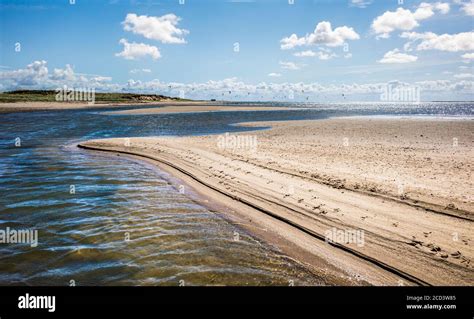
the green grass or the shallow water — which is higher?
the green grass

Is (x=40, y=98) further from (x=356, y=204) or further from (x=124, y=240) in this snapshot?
(x=356, y=204)

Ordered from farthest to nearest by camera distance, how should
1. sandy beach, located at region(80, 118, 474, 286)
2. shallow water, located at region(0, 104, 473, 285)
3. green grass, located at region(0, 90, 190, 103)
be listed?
green grass, located at region(0, 90, 190, 103)
sandy beach, located at region(80, 118, 474, 286)
shallow water, located at region(0, 104, 473, 285)

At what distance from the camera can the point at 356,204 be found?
9.66 meters

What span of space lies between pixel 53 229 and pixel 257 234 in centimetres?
540

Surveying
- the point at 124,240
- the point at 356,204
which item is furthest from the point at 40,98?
the point at 356,204

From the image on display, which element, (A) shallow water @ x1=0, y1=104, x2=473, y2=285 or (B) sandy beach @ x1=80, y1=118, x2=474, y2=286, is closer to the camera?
(A) shallow water @ x1=0, y1=104, x2=473, y2=285

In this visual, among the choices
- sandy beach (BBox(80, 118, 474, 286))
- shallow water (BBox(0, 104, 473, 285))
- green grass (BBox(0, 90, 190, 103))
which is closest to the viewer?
shallow water (BBox(0, 104, 473, 285))

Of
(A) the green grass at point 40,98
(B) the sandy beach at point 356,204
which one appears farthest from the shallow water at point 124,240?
(A) the green grass at point 40,98

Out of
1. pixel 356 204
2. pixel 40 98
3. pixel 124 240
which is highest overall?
pixel 40 98

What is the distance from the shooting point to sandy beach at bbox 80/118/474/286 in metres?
6.45

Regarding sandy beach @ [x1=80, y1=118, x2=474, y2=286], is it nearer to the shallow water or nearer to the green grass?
the shallow water

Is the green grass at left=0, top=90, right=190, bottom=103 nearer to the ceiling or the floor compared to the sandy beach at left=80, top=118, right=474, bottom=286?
nearer to the ceiling

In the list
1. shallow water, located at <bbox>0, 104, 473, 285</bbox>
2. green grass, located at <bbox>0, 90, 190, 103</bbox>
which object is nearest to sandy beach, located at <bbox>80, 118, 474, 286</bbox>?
shallow water, located at <bbox>0, 104, 473, 285</bbox>

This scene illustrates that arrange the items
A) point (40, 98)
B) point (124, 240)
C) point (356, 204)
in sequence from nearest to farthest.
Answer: point (124, 240), point (356, 204), point (40, 98)
